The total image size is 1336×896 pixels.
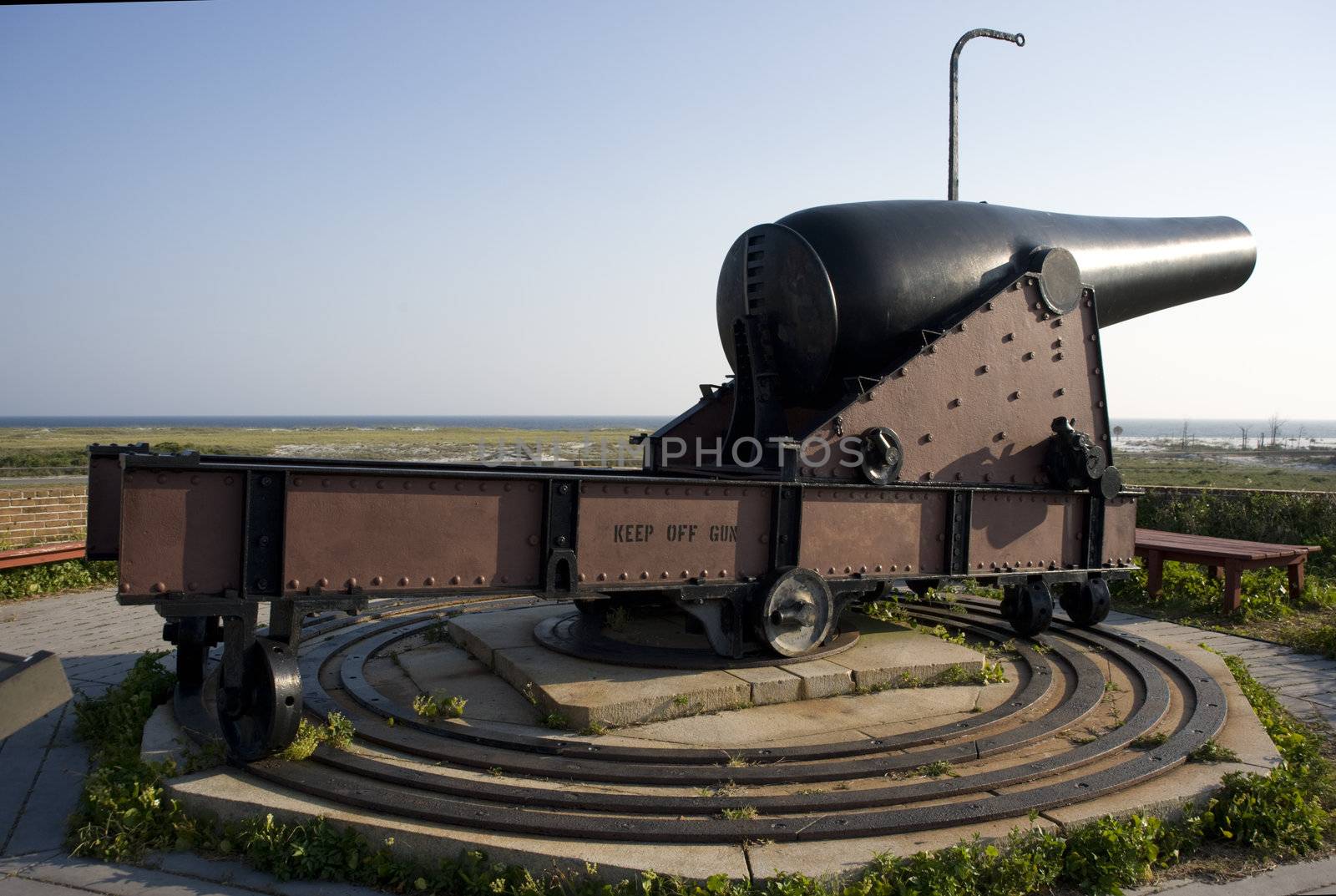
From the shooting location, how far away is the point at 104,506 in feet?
16.9

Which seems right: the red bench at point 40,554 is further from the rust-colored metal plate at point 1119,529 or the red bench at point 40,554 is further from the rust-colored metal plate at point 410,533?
the rust-colored metal plate at point 1119,529

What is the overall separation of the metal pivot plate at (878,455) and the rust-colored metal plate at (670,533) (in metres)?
0.63

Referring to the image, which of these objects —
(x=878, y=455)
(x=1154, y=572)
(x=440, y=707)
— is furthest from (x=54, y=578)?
(x=1154, y=572)

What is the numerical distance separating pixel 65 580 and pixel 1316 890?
1112cm

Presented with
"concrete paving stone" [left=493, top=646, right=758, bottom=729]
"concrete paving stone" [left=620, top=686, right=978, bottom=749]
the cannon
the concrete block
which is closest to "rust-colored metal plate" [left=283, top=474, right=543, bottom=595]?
the cannon

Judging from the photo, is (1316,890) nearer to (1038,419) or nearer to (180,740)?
(1038,419)

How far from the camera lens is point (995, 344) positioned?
6.19m

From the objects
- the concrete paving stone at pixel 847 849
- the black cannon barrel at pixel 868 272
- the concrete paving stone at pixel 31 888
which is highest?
the black cannon barrel at pixel 868 272

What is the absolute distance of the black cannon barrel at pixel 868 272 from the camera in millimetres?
5828

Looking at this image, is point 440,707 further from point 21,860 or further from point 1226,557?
point 1226,557

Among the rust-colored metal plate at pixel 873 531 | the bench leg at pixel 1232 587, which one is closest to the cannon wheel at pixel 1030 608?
the rust-colored metal plate at pixel 873 531

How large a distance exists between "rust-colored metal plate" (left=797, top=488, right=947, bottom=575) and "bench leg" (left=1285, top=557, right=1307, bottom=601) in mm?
5924

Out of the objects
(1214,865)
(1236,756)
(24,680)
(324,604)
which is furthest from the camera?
(1236,756)

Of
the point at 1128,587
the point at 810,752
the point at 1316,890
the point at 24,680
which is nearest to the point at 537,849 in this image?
the point at 810,752
